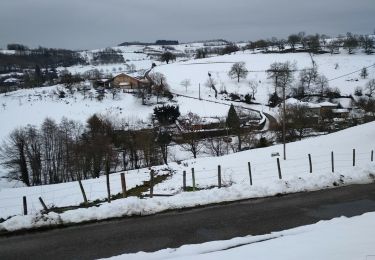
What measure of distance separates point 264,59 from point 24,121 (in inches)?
3610

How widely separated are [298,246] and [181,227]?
351 cm

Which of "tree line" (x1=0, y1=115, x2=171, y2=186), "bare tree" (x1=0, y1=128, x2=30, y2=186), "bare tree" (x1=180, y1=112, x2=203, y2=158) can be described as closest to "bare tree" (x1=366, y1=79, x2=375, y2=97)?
"bare tree" (x1=180, y1=112, x2=203, y2=158)

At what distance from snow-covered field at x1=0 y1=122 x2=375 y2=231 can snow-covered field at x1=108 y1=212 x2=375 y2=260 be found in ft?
10.2

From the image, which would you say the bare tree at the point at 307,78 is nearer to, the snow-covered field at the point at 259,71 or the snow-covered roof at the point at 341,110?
the snow-covered field at the point at 259,71

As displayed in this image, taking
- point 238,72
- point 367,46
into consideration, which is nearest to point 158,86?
point 238,72

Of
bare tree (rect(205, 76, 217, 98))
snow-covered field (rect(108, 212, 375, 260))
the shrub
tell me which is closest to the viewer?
snow-covered field (rect(108, 212, 375, 260))

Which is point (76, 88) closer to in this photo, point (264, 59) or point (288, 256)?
point (264, 59)

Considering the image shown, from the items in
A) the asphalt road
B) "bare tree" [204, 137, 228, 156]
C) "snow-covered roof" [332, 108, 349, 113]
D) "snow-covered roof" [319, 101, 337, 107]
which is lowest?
"bare tree" [204, 137, 228, 156]

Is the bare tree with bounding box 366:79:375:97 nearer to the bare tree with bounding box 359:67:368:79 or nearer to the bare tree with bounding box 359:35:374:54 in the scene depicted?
the bare tree with bounding box 359:67:368:79

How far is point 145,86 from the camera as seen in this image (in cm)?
9275

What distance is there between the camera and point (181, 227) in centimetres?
1039

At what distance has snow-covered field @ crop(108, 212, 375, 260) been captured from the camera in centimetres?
763

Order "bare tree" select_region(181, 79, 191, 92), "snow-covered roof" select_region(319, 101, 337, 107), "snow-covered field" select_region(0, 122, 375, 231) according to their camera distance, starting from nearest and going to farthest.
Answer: "snow-covered field" select_region(0, 122, 375, 231) → "snow-covered roof" select_region(319, 101, 337, 107) → "bare tree" select_region(181, 79, 191, 92)

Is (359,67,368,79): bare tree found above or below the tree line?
above
